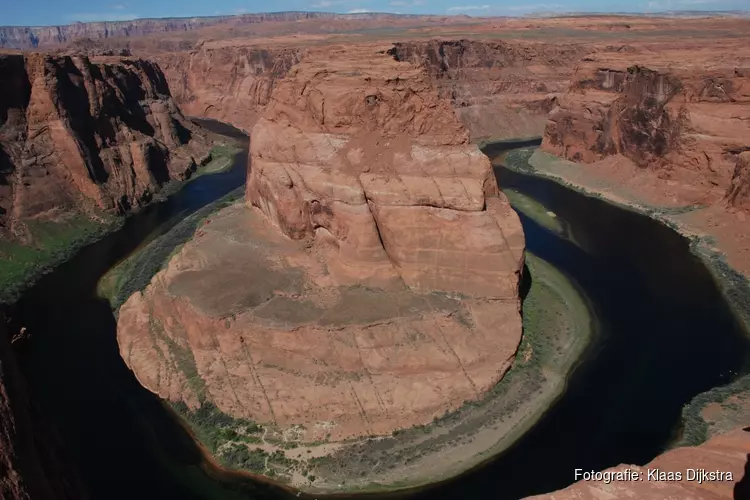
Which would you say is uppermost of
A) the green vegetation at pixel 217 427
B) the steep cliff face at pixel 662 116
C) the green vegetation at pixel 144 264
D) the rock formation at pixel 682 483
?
the steep cliff face at pixel 662 116

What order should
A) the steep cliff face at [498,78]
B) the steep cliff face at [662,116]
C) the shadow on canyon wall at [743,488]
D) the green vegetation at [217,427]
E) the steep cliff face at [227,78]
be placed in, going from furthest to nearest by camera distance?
the steep cliff face at [227,78], the steep cliff face at [498,78], the steep cliff face at [662,116], the green vegetation at [217,427], the shadow on canyon wall at [743,488]

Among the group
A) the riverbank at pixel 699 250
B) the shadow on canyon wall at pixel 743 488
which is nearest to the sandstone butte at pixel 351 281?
the riverbank at pixel 699 250

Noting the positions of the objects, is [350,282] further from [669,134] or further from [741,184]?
[669,134]

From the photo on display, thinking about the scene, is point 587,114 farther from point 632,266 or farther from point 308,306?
point 308,306

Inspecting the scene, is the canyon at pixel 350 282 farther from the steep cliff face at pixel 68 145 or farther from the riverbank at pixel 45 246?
the steep cliff face at pixel 68 145

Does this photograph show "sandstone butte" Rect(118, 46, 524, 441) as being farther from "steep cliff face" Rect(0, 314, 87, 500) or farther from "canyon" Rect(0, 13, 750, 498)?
"steep cliff face" Rect(0, 314, 87, 500)

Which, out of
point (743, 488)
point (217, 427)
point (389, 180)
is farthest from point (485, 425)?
point (389, 180)

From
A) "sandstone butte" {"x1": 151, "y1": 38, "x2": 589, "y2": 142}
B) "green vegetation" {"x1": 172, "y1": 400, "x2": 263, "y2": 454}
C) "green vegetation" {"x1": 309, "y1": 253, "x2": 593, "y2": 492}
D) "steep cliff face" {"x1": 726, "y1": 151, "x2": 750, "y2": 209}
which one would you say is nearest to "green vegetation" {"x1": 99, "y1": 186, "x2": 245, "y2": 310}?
"green vegetation" {"x1": 172, "y1": 400, "x2": 263, "y2": 454}
